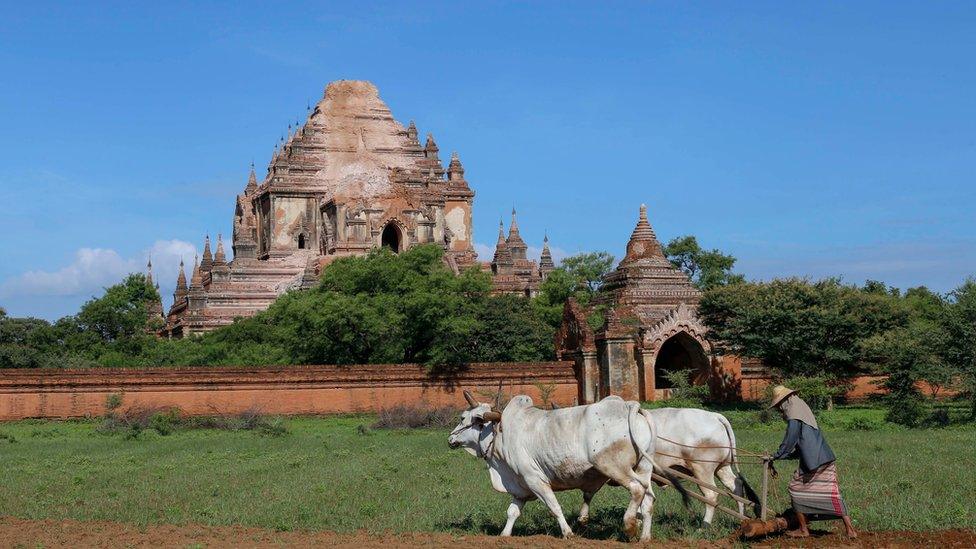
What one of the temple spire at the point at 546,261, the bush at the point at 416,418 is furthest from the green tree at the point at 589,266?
the bush at the point at 416,418

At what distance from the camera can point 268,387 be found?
111ft

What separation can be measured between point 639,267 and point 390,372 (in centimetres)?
1228

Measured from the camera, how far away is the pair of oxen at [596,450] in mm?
11875

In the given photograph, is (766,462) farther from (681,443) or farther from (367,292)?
(367,292)

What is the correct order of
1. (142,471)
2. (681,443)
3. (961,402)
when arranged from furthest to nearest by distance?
(961,402)
(142,471)
(681,443)

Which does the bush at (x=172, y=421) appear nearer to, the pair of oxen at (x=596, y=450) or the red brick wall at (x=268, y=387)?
the red brick wall at (x=268, y=387)

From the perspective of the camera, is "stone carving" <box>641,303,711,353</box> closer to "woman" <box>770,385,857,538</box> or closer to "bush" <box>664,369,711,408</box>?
"bush" <box>664,369,711,408</box>

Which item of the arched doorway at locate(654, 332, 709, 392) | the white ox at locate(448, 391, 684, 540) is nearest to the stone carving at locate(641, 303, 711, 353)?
the arched doorway at locate(654, 332, 709, 392)

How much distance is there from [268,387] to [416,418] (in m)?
5.01

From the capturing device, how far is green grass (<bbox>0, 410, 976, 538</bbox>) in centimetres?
1337

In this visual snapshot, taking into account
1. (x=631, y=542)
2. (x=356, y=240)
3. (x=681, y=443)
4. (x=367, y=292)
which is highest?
(x=356, y=240)

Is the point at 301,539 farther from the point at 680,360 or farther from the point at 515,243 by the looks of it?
the point at 515,243

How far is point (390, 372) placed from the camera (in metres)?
35.1

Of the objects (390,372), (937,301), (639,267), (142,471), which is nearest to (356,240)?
(639,267)
